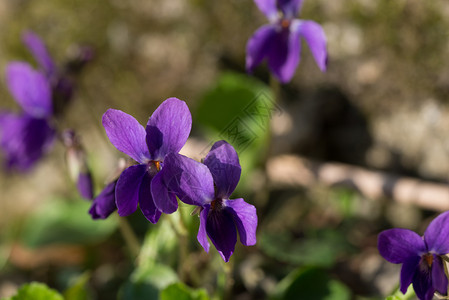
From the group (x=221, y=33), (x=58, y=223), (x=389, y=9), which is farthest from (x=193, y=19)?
(x=58, y=223)

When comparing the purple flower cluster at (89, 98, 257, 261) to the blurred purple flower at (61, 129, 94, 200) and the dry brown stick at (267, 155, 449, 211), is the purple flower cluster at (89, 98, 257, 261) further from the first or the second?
the dry brown stick at (267, 155, 449, 211)

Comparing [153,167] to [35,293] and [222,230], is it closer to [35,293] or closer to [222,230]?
[222,230]

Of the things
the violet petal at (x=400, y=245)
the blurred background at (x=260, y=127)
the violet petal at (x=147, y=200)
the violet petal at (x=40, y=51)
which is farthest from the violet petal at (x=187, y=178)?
the violet petal at (x=40, y=51)

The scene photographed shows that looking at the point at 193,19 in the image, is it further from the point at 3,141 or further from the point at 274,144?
the point at 3,141

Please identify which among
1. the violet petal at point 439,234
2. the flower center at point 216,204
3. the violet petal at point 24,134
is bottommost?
the violet petal at point 24,134

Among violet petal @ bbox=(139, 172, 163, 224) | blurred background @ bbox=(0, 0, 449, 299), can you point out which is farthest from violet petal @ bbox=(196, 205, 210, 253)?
blurred background @ bbox=(0, 0, 449, 299)

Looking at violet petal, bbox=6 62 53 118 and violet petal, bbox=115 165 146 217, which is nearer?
violet petal, bbox=115 165 146 217

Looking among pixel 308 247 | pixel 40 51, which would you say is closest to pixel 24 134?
pixel 40 51

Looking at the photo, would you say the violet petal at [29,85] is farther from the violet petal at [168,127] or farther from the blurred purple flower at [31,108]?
the violet petal at [168,127]
